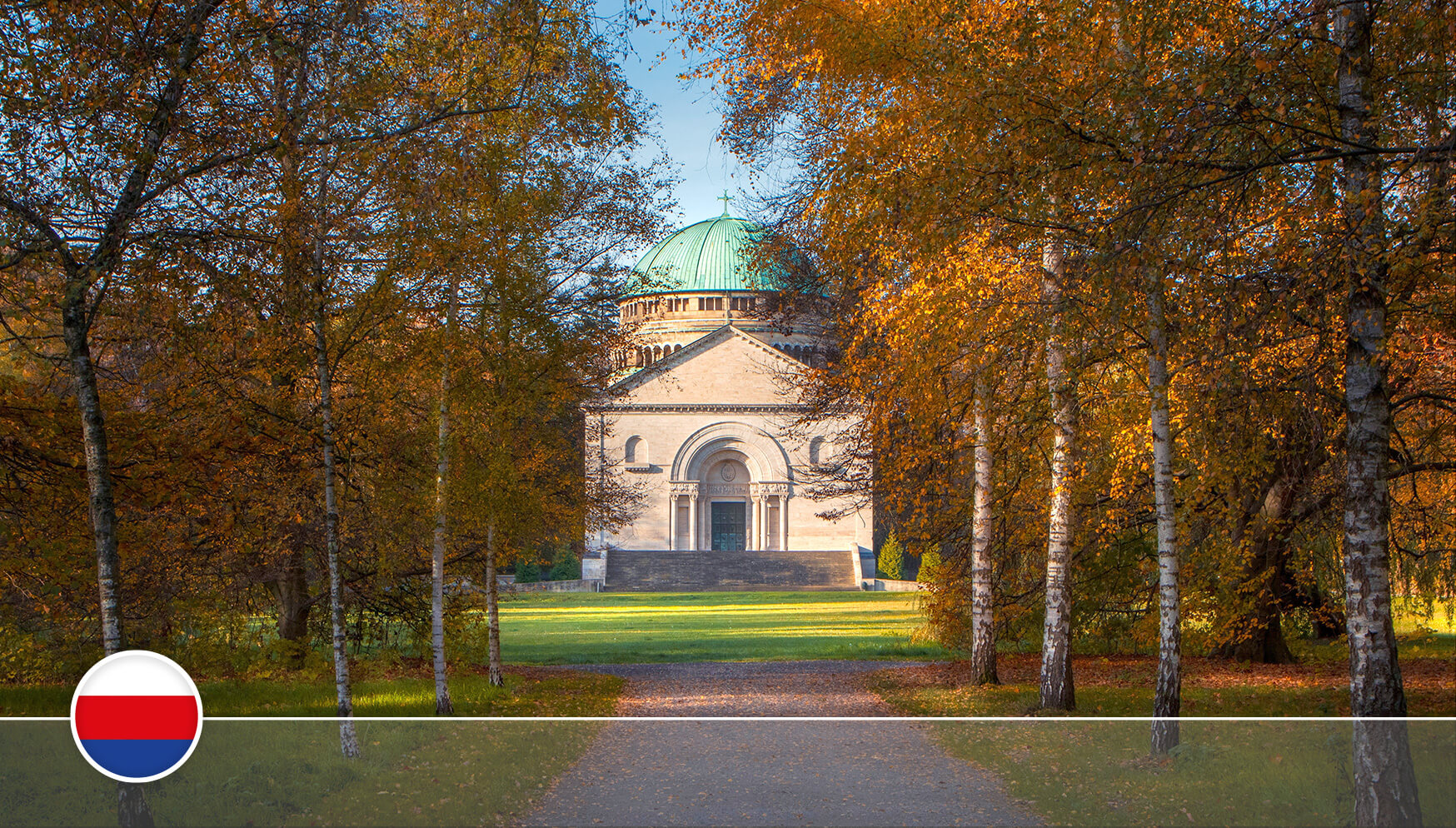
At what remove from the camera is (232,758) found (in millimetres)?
8477

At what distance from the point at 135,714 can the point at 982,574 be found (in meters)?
10.1

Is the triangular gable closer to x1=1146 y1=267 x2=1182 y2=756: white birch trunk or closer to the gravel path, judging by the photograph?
the gravel path

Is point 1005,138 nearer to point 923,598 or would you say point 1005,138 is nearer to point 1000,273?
point 1000,273

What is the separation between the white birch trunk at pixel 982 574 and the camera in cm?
1273

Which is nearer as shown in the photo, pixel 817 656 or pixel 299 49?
pixel 299 49

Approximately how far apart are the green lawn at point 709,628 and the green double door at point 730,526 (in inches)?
494

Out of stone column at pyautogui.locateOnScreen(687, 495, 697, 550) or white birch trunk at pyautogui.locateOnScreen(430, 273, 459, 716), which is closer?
white birch trunk at pyautogui.locateOnScreen(430, 273, 459, 716)

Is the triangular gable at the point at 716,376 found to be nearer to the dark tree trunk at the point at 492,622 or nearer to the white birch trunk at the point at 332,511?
the dark tree trunk at the point at 492,622

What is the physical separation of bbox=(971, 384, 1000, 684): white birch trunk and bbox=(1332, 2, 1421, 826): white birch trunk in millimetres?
6157

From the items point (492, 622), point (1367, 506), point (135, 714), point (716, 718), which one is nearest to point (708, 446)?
point (492, 622)

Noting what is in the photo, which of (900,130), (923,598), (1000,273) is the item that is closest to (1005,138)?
(900,130)

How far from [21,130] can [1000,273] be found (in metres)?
7.59

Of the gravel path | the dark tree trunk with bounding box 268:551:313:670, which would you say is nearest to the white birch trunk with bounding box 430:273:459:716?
the gravel path

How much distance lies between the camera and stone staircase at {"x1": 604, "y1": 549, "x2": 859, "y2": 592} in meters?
47.3
